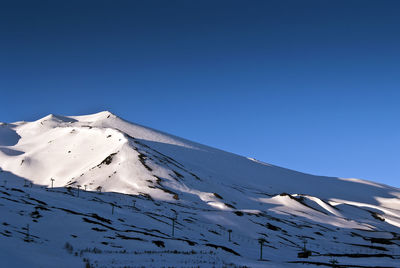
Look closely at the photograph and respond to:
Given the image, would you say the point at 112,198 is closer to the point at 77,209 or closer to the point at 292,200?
the point at 77,209

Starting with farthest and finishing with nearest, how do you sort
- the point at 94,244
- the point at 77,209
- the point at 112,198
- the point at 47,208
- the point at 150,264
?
the point at 112,198
the point at 77,209
the point at 47,208
the point at 94,244
the point at 150,264

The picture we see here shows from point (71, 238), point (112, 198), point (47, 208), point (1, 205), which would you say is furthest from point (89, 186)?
point (71, 238)

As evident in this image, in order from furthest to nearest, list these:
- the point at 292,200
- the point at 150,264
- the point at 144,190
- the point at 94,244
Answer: the point at 292,200 < the point at 144,190 < the point at 94,244 < the point at 150,264

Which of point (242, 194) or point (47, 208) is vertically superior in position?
point (242, 194)

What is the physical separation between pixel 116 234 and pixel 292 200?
15024cm

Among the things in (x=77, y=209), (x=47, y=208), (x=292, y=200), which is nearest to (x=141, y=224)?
(x=77, y=209)

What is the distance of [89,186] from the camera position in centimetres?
15412

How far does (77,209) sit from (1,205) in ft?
68.1

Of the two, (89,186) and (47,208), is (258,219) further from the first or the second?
(47,208)

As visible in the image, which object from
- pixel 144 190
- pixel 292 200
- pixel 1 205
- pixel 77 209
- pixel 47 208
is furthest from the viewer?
pixel 292 200

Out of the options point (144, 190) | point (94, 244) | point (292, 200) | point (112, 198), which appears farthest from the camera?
point (292, 200)

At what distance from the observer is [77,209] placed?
8094 centimetres

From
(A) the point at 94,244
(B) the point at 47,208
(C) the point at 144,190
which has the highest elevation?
(C) the point at 144,190

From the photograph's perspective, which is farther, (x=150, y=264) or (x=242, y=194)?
(x=242, y=194)
